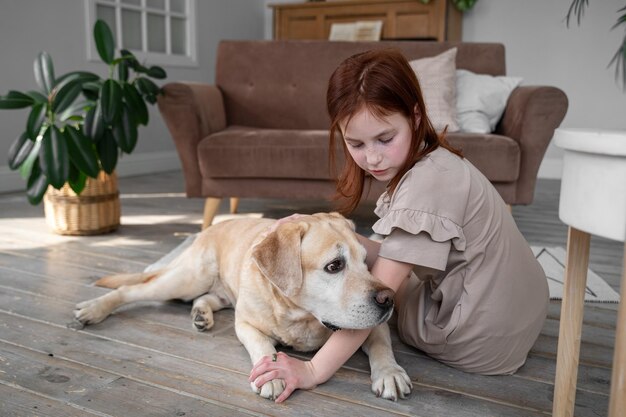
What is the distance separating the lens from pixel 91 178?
11.1ft

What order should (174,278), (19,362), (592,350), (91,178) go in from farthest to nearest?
(91,178) < (174,278) < (592,350) < (19,362)

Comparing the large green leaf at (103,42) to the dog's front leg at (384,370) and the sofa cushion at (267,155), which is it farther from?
the dog's front leg at (384,370)

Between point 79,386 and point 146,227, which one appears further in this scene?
point 146,227

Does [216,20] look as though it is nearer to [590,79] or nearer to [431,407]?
[590,79]

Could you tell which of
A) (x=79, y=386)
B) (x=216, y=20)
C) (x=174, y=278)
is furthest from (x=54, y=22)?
(x=79, y=386)

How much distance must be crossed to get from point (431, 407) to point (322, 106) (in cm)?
292

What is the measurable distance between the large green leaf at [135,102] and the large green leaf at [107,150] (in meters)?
0.20

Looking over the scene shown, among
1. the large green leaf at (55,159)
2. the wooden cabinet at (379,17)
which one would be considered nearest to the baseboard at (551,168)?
the wooden cabinet at (379,17)

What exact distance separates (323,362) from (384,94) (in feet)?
2.36

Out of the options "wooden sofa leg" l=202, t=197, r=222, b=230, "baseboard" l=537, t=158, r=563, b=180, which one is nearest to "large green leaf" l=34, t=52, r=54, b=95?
"wooden sofa leg" l=202, t=197, r=222, b=230

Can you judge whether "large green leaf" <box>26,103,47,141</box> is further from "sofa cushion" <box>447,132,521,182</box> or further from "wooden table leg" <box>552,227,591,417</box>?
"wooden table leg" <box>552,227,591,417</box>

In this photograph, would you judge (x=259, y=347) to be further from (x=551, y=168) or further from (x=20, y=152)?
(x=551, y=168)

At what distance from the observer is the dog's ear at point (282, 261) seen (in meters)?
1.54

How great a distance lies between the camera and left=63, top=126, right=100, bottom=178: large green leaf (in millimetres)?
3115
